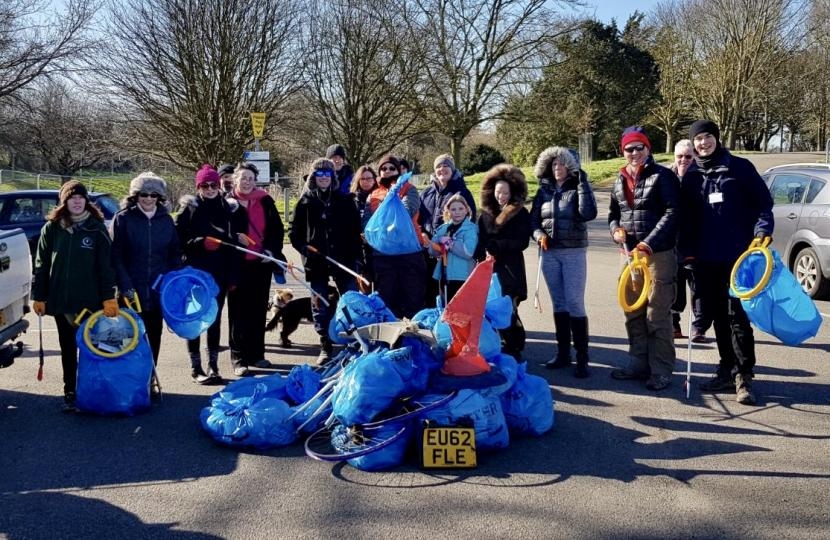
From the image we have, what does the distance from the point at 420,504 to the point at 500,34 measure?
23685 mm

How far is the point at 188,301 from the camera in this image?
5.87 m

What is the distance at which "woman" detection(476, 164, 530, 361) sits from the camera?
663 centimetres

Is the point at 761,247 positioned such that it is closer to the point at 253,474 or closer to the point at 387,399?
the point at 387,399

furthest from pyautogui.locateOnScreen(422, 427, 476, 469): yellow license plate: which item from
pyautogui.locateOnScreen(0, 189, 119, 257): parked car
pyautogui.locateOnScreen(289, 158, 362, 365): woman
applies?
pyautogui.locateOnScreen(0, 189, 119, 257): parked car

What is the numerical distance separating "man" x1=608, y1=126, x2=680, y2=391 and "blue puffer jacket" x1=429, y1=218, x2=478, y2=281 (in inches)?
49.8

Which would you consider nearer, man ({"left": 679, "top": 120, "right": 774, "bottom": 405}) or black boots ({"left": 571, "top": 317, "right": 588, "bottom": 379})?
man ({"left": 679, "top": 120, "right": 774, "bottom": 405})

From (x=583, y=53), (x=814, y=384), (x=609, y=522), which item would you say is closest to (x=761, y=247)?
(x=814, y=384)

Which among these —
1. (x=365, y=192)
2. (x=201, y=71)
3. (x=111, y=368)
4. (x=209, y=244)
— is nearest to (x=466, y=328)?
(x=111, y=368)

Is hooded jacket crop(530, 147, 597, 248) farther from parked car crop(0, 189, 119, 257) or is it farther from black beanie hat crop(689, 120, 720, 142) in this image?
parked car crop(0, 189, 119, 257)

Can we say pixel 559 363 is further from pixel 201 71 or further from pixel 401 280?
pixel 201 71

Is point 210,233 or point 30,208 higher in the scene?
point 30,208

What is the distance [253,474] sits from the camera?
428 centimetres

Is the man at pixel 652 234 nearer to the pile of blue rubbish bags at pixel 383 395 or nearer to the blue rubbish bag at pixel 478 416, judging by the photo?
the pile of blue rubbish bags at pixel 383 395

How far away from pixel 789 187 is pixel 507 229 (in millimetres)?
5554
